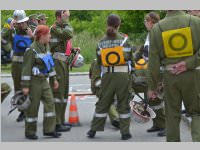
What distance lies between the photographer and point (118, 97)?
10.3m

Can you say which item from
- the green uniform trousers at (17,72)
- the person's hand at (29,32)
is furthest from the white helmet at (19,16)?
the green uniform trousers at (17,72)

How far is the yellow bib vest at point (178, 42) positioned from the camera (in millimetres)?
7863

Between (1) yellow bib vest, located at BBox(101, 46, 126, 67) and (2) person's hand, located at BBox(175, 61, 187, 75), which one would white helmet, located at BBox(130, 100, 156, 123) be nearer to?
(1) yellow bib vest, located at BBox(101, 46, 126, 67)

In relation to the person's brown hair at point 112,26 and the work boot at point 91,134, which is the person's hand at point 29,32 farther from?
the work boot at point 91,134

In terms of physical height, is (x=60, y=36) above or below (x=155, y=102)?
above

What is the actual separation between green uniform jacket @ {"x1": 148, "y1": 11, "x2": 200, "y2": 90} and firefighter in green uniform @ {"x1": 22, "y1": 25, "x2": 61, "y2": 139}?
2.64 meters

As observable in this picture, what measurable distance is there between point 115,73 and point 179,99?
7.29ft

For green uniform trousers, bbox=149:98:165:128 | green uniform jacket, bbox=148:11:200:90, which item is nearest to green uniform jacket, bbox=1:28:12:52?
green uniform trousers, bbox=149:98:165:128

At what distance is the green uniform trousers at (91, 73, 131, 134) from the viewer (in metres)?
10.2

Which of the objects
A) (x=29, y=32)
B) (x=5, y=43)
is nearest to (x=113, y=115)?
(x=29, y=32)

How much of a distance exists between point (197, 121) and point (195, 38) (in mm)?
1117

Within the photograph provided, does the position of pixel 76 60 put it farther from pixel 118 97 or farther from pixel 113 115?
pixel 118 97

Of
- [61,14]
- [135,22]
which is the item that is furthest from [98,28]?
[61,14]

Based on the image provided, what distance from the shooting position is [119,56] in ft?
32.8
